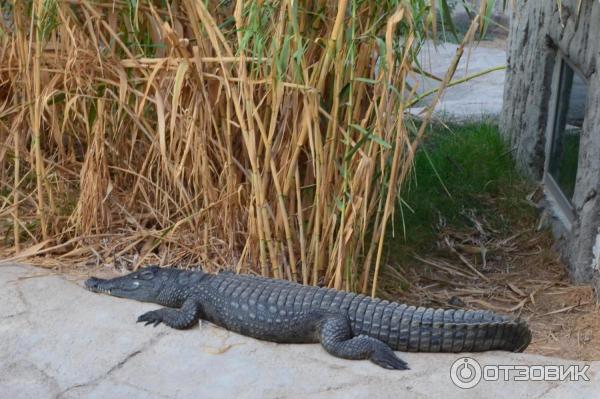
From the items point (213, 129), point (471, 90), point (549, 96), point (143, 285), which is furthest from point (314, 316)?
point (471, 90)

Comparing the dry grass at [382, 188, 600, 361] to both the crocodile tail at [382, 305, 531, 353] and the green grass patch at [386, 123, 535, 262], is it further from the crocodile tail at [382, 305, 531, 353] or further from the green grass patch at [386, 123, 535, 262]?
the crocodile tail at [382, 305, 531, 353]

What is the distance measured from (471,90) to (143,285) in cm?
462

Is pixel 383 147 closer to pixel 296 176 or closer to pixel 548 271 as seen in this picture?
pixel 296 176

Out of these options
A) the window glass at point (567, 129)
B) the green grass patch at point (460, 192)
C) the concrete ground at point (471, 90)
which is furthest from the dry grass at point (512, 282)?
the concrete ground at point (471, 90)

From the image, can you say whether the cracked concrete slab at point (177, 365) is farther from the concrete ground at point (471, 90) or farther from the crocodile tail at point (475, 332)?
the concrete ground at point (471, 90)

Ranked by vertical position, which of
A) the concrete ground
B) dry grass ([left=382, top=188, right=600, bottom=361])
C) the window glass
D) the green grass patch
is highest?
the window glass

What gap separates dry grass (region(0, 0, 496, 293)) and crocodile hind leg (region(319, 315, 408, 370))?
0.35 metres

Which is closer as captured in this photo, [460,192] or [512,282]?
[512,282]

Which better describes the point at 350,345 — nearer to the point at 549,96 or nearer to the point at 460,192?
the point at 460,192

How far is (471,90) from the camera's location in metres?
7.45

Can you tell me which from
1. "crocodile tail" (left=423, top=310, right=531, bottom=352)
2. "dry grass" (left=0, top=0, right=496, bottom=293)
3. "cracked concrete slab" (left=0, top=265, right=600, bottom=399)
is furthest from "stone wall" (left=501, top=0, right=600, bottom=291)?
"cracked concrete slab" (left=0, top=265, right=600, bottom=399)

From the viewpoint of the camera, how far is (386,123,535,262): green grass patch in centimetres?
474

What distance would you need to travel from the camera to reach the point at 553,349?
3723mm

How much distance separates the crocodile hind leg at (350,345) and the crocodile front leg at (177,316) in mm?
477
